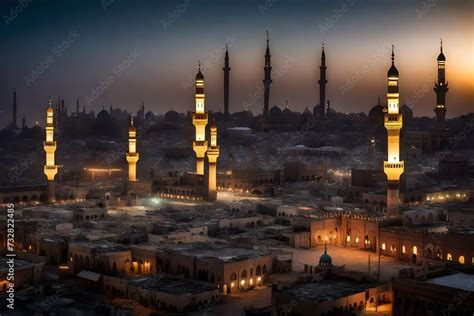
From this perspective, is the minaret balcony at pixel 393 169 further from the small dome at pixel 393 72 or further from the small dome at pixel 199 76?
the small dome at pixel 199 76

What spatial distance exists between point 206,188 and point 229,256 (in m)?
21.5

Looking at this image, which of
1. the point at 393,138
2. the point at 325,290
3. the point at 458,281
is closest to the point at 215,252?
the point at 325,290

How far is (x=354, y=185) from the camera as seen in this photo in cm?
5016

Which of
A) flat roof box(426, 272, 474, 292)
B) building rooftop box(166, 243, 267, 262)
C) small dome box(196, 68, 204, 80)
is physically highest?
small dome box(196, 68, 204, 80)

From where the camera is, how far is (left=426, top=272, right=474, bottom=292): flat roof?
20064mm

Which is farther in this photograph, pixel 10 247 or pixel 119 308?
pixel 10 247

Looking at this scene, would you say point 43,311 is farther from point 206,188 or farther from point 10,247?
point 206,188

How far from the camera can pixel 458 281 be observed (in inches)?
822

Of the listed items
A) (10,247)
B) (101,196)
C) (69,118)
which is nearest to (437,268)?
(10,247)

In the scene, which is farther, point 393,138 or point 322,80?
point 322,80

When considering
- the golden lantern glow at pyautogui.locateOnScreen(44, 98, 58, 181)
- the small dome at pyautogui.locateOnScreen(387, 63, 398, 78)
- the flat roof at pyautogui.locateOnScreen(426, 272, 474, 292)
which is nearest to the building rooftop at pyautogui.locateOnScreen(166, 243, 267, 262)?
the flat roof at pyautogui.locateOnScreen(426, 272, 474, 292)

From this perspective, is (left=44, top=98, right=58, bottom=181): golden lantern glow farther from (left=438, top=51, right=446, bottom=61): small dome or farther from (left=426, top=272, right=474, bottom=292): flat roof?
(left=438, top=51, right=446, bottom=61): small dome

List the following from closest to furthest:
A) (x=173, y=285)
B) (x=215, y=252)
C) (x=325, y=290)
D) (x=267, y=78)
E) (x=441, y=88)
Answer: (x=325, y=290) → (x=173, y=285) → (x=215, y=252) → (x=441, y=88) → (x=267, y=78)

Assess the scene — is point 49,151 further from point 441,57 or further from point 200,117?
point 441,57
